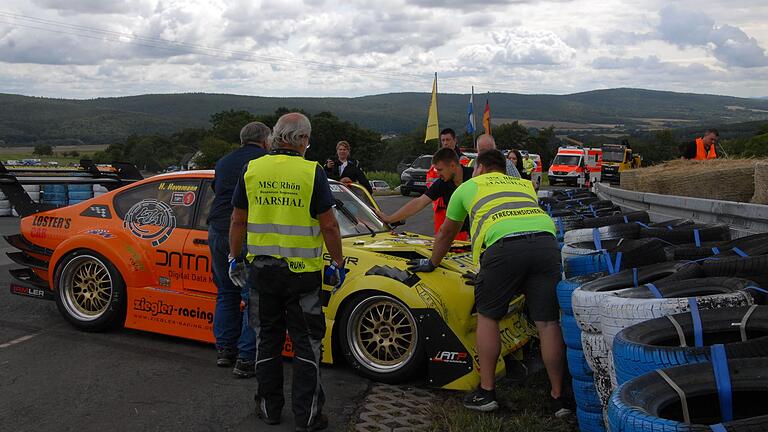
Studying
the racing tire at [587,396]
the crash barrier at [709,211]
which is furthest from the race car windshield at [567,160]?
the racing tire at [587,396]

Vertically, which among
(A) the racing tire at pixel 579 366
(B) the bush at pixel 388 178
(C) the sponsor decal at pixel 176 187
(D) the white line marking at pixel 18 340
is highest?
(C) the sponsor decal at pixel 176 187

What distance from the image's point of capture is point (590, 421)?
13.5ft

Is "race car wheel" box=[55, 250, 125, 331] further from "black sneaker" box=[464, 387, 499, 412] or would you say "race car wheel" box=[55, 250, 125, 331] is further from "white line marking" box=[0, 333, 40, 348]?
"black sneaker" box=[464, 387, 499, 412]

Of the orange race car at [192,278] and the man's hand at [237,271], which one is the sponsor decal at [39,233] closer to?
the orange race car at [192,278]

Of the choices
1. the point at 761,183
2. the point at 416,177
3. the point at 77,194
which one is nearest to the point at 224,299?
the point at 761,183

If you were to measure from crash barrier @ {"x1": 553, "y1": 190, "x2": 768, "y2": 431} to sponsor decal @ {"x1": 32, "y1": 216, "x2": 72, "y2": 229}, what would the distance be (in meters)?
4.48

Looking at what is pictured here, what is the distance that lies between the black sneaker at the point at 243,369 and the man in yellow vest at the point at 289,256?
0.90 m

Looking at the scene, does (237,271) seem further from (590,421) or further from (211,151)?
(211,151)

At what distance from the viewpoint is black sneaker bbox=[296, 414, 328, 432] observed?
429cm

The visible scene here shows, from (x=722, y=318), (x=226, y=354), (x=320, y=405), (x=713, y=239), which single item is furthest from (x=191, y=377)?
(x=713, y=239)

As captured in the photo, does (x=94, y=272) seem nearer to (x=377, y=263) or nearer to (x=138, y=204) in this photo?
(x=138, y=204)

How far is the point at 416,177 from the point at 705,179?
20703mm

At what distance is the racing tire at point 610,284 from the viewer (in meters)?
3.76

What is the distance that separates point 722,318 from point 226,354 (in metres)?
3.64
